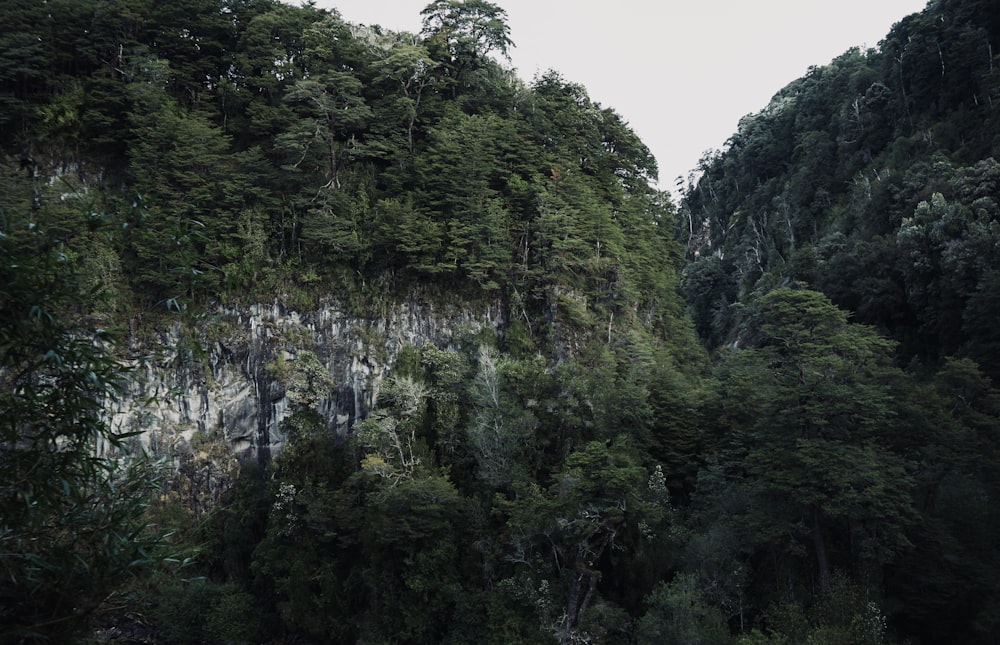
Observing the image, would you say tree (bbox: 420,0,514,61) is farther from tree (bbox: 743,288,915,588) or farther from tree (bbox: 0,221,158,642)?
tree (bbox: 0,221,158,642)

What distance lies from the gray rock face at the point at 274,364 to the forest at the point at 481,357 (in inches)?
18.9

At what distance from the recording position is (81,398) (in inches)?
148

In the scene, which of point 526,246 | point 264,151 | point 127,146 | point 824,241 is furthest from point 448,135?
point 824,241

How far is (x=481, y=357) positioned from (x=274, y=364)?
411 inches

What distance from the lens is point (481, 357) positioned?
2102cm

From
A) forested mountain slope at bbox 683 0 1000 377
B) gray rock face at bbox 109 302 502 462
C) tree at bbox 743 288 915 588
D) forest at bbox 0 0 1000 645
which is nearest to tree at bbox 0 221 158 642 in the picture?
forest at bbox 0 0 1000 645

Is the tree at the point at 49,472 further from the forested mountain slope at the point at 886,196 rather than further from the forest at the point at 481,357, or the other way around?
the forested mountain slope at the point at 886,196

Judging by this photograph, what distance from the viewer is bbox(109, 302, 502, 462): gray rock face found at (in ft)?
79.0

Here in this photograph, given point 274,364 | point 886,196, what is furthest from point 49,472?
point 886,196

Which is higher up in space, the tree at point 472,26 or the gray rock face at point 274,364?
the tree at point 472,26

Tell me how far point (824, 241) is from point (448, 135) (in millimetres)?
26592

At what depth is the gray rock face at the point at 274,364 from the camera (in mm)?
24094

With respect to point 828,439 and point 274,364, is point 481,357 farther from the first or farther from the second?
point 828,439

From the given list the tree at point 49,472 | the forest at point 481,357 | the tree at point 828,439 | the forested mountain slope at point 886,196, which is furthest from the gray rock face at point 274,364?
the forested mountain slope at point 886,196
